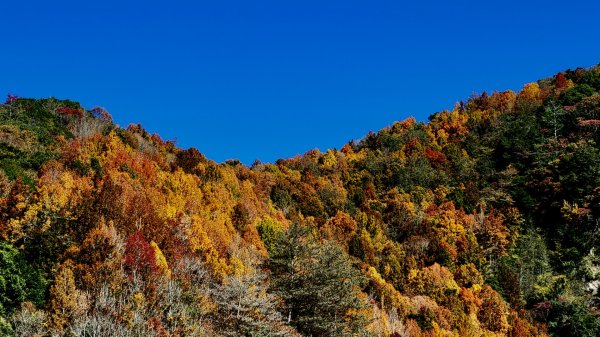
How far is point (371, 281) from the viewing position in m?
49.0

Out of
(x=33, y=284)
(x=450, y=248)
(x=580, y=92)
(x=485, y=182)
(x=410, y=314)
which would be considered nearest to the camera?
(x=33, y=284)

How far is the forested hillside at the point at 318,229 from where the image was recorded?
84.9 feet

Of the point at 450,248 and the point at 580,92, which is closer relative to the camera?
the point at 450,248

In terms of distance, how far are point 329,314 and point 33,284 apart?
50.0 ft

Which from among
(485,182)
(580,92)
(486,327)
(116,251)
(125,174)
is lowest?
(486,327)

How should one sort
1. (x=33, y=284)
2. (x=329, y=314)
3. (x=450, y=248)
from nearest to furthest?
(x=33, y=284) → (x=329, y=314) → (x=450, y=248)

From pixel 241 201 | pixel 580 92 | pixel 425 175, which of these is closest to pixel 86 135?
pixel 241 201

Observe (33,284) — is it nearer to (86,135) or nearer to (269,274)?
(269,274)

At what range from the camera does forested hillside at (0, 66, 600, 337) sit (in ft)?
84.9

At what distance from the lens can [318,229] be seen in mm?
59281

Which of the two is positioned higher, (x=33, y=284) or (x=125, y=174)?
(x=125, y=174)

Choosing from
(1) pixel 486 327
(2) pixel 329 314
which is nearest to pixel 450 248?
(1) pixel 486 327

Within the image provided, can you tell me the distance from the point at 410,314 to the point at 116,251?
89.8ft

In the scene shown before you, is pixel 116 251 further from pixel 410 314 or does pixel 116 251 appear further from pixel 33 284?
pixel 410 314
